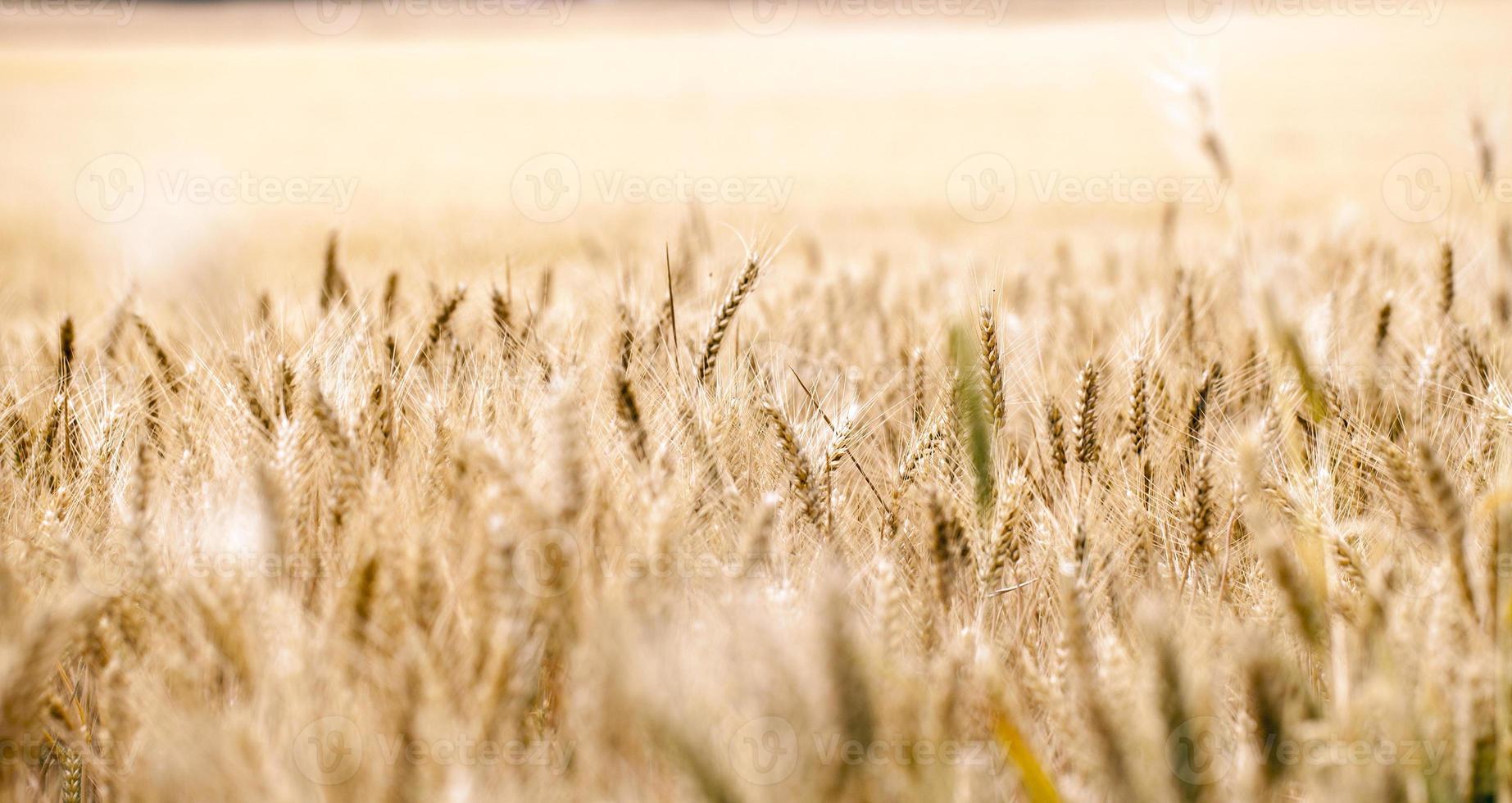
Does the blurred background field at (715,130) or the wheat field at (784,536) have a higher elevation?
the blurred background field at (715,130)

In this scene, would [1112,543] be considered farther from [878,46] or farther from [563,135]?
[878,46]

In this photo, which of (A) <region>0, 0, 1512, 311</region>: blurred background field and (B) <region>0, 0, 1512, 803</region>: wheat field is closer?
(B) <region>0, 0, 1512, 803</region>: wheat field

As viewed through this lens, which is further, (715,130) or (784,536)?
(715,130)

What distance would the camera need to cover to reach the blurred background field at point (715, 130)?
12.1ft

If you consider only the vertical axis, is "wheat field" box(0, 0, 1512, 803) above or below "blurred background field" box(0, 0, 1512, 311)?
below

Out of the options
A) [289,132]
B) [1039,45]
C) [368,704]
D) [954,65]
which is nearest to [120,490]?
[368,704]

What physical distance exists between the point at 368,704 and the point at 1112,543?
0.71m

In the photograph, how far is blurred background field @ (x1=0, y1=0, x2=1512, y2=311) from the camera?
146 inches

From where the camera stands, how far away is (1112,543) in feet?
3.07

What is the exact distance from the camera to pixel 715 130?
36.9ft

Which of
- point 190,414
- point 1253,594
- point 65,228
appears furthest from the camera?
point 65,228

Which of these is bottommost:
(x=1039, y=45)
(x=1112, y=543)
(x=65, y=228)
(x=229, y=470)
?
(x=1112, y=543)

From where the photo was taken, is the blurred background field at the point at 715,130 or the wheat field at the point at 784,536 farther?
the blurred background field at the point at 715,130

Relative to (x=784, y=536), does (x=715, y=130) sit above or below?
above
